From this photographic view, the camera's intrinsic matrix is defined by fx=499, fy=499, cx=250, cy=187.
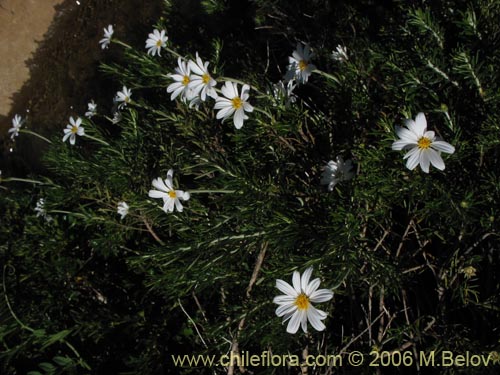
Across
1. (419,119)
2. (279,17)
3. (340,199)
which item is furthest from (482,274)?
(279,17)

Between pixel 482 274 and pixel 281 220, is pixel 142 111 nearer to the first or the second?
pixel 281 220

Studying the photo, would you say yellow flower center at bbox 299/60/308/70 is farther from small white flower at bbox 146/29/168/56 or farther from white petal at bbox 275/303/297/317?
white petal at bbox 275/303/297/317

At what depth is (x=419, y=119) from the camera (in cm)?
175

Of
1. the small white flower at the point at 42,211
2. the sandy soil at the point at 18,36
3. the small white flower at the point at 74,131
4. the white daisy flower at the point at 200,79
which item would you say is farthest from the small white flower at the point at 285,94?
the sandy soil at the point at 18,36

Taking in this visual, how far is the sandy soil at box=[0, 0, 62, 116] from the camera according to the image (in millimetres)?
5410

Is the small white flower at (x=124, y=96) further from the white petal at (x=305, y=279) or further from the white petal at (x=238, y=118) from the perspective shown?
the white petal at (x=305, y=279)

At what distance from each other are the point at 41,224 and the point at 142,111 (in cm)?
97

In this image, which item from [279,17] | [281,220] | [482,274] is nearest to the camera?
[281,220]

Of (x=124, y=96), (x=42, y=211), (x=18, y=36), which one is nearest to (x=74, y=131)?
(x=124, y=96)

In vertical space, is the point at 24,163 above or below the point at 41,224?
above

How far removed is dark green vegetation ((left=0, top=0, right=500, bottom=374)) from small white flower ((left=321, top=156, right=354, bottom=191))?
6 centimetres

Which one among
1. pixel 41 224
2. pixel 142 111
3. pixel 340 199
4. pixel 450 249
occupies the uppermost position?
pixel 142 111

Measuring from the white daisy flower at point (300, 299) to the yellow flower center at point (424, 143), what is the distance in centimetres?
58

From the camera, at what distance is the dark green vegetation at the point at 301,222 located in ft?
6.57
